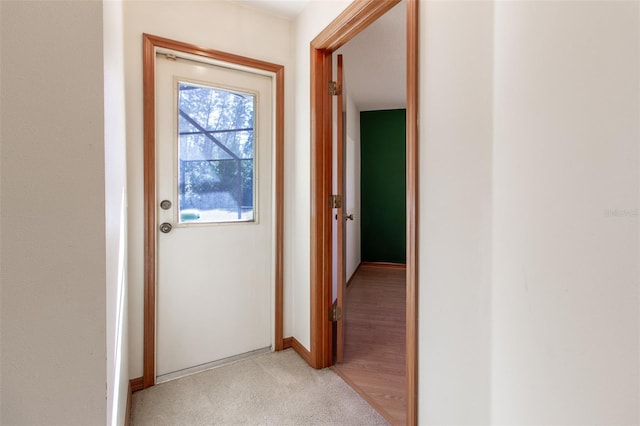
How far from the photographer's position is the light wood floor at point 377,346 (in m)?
1.66

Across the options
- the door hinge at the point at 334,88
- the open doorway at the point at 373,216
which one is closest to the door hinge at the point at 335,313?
the open doorway at the point at 373,216

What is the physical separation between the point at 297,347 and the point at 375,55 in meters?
2.55

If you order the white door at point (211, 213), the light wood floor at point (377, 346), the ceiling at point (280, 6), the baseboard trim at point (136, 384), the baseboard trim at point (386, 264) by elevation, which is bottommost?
the light wood floor at point (377, 346)

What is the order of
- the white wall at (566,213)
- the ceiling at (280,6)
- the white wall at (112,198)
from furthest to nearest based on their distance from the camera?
the ceiling at (280,6)
the white wall at (566,213)
the white wall at (112,198)

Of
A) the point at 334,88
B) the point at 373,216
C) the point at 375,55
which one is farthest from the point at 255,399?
the point at 373,216

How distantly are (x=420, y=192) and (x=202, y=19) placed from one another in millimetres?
1698

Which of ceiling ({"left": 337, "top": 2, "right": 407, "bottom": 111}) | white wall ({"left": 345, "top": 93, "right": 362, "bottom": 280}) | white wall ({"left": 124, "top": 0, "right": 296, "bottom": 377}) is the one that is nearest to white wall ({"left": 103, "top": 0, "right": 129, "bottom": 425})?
white wall ({"left": 124, "top": 0, "right": 296, "bottom": 377})

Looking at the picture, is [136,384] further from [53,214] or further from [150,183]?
[53,214]

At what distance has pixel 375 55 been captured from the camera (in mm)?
2766

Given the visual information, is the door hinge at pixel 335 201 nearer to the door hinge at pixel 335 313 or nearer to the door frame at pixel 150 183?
the door hinge at pixel 335 313

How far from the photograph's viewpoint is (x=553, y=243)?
832mm

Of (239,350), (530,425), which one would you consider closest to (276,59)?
(239,350)

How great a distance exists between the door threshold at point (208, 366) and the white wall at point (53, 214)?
5.30 feet

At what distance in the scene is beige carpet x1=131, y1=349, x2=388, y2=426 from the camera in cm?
149
